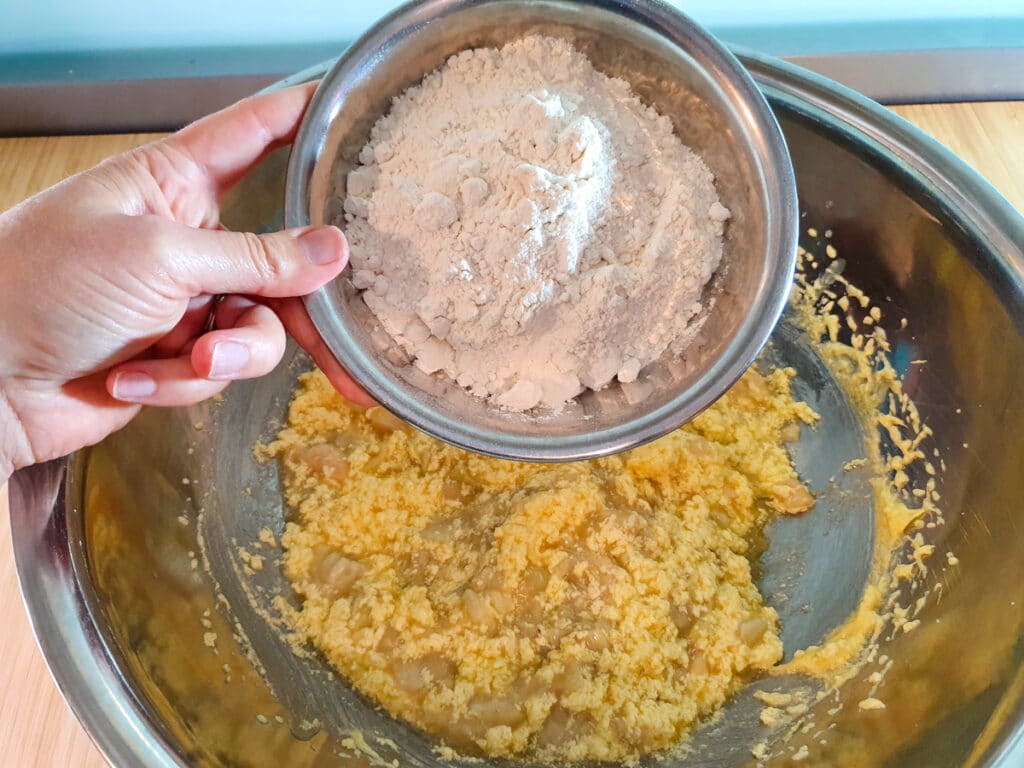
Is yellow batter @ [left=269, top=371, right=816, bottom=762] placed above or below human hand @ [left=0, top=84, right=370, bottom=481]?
below

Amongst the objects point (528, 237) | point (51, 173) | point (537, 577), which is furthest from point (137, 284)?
point (51, 173)

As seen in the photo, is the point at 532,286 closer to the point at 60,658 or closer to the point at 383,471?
the point at 383,471

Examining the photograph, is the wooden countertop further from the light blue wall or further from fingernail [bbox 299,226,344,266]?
fingernail [bbox 299,226,344,266]

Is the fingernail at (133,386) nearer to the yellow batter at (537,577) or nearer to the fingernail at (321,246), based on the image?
the fingernail at (321,246)

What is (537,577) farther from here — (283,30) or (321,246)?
(283,30)

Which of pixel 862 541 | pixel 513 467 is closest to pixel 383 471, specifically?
pixel 513 467

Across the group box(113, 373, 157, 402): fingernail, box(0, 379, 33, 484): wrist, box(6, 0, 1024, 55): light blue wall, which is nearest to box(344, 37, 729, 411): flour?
box(113, 373, 157, 402): fingernail
